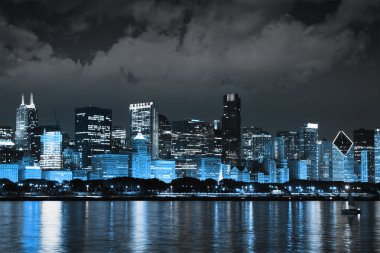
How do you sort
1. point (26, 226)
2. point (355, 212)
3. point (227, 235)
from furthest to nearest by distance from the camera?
point (355, 212) → point (26, 226) → point (227, 235)

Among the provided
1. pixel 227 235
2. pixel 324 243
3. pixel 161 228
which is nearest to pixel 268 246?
pixel 324 243

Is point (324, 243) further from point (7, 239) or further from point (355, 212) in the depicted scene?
point (355, 212)

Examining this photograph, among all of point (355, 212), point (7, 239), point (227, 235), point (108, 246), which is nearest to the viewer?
point (108, 246)

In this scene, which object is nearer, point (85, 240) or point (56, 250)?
point (56, 250)

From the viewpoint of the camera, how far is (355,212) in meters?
122

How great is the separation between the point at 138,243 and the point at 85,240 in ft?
18.9

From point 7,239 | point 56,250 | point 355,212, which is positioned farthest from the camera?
point 355,212

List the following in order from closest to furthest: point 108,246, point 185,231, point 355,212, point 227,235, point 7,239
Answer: point 108,246 → point 7,239 → point 227,235 → point 185,231 → point 355,212

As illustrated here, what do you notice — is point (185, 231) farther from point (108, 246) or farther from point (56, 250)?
point (56, 250)

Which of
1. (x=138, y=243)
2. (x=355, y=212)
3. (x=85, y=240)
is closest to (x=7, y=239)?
(x=85, y=240)

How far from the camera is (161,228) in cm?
7994

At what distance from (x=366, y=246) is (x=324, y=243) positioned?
13.6 feet

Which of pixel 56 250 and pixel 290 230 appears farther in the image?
pixel 290 230

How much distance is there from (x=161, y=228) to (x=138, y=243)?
18408 millimetres
